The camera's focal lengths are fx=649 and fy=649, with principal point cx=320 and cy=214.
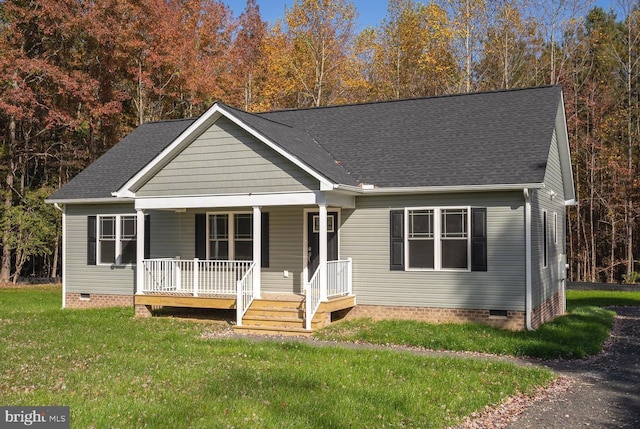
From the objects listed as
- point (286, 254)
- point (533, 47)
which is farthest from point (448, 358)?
point (533, 47)

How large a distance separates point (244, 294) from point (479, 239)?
18.4 feet

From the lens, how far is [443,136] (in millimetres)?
16688

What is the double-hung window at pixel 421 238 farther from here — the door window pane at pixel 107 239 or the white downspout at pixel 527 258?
the door window pane at pixel 107 239

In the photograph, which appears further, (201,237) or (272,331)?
(201,237)

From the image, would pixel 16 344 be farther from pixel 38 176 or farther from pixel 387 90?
pixel 387 90

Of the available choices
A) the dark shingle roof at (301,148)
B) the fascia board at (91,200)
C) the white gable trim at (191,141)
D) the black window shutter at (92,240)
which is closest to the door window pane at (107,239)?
the black window shutter at (92,240)

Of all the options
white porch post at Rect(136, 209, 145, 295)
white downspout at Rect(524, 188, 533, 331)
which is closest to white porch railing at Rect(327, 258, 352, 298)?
white downspout at Rect(524, 188, 533, 331)

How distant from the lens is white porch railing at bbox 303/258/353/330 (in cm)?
1419

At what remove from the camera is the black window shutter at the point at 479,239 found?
47.2 ft

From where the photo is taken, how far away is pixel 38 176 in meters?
34.5

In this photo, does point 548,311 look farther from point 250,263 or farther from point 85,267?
point 85,267

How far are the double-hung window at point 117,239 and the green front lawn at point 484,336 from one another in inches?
276

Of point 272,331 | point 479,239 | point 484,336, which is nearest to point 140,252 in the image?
point 272,331

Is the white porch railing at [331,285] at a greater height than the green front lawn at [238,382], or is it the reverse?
the white porch railing at [331,285]
